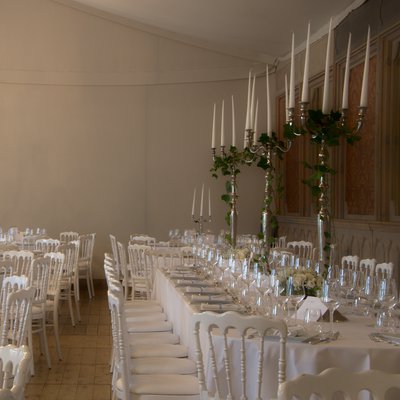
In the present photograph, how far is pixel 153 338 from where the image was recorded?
15.1 ft

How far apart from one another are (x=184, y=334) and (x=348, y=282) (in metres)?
1.12

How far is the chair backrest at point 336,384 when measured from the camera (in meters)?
1.94

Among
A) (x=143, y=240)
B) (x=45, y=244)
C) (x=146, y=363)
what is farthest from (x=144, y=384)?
(x=143, y=240)

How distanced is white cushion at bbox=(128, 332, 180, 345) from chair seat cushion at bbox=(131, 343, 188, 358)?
0.19 meters

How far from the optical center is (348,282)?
421 centimetres

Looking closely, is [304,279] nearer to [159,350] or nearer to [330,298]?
[330,298]

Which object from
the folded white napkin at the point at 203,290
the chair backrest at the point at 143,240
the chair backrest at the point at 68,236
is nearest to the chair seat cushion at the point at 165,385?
the folded white napkin at the point at 203,290

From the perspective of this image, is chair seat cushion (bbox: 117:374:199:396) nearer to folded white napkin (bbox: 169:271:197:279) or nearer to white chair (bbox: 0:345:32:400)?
white chair (bbox: 0:345:32:400)

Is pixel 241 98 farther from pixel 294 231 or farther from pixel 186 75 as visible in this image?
pixel 294 231

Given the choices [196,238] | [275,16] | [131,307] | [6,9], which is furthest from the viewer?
[6,9]

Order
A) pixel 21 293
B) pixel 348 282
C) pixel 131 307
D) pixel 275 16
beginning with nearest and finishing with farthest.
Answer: pixel 21 293 < pixel 348 282 < pixel 131 307 < pixel 275 16

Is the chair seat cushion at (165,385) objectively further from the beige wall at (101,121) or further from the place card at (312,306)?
the beige wall at (101,121)

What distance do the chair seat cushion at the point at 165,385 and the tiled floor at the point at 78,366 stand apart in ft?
4.97

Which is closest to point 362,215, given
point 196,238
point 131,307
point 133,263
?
point 196,238
